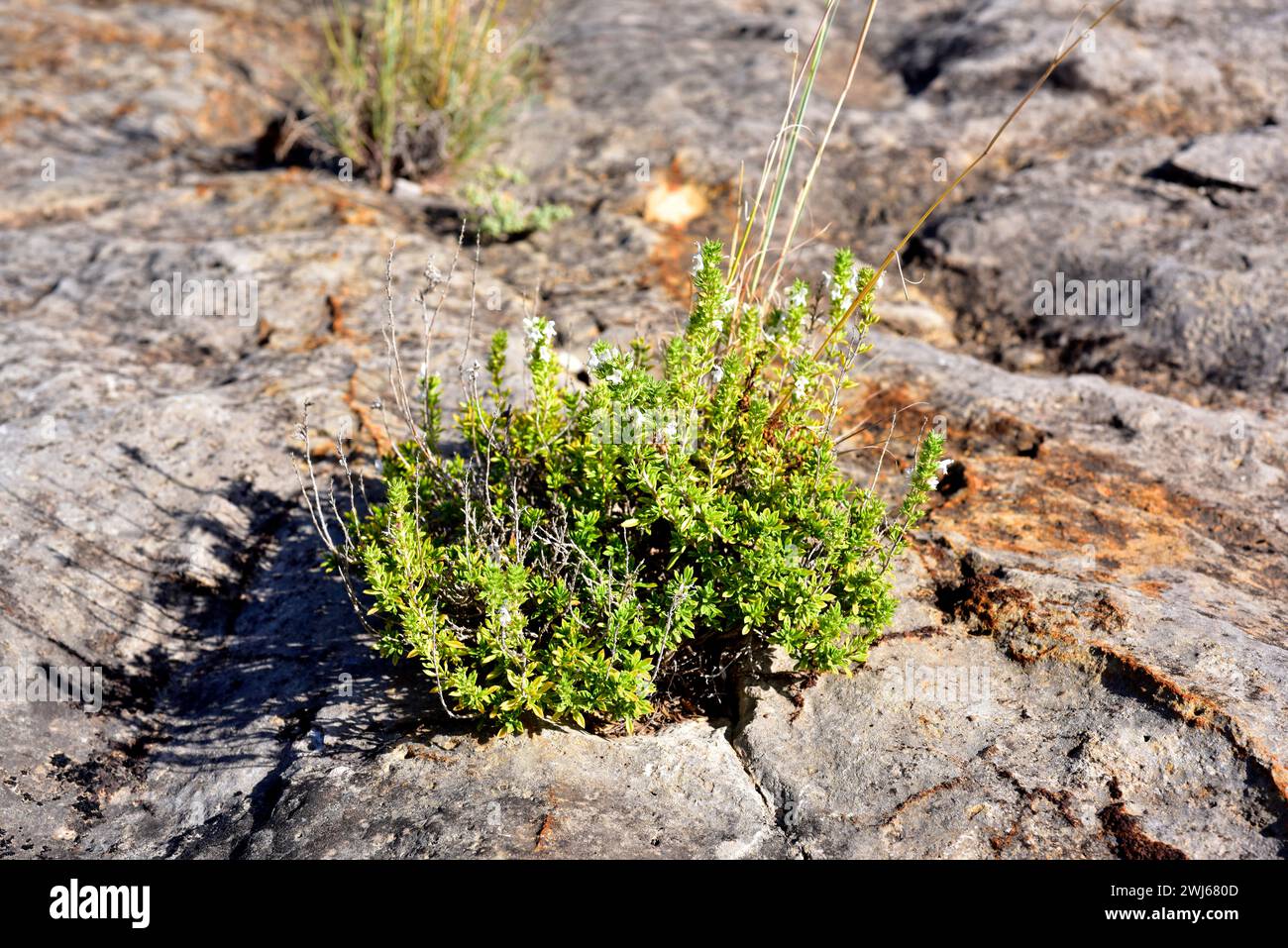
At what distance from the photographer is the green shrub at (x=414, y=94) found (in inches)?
233

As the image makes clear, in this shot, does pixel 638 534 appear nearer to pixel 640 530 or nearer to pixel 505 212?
pixel 640 530

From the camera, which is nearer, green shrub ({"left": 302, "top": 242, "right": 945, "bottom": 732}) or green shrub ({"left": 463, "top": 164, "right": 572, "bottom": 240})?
green shrub ({"left": 302, "top": 242, "right": 945, "bottom": 732})

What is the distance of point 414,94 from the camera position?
595cm

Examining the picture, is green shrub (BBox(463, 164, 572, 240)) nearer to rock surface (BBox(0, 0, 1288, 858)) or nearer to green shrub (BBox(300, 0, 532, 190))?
rock surface (BBox(0, 0, 1288, 858))

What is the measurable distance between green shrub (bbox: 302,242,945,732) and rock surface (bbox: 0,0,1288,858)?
253 mm

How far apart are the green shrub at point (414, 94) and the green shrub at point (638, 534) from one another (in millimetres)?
3322

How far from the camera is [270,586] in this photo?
3.47 m

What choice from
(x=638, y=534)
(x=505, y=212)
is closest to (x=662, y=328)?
(x=505, y=212)

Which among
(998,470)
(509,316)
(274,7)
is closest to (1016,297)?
(998,470)

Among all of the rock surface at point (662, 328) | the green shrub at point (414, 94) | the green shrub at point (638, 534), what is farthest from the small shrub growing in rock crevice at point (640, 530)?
the green shrub at point (414, 94)

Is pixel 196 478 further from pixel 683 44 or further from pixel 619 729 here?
pixel 683 44

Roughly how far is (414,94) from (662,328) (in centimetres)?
255

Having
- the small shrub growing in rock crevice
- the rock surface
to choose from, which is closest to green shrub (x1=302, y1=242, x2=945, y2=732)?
the small shrub growing in rock crevice

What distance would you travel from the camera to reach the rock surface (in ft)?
8.75
